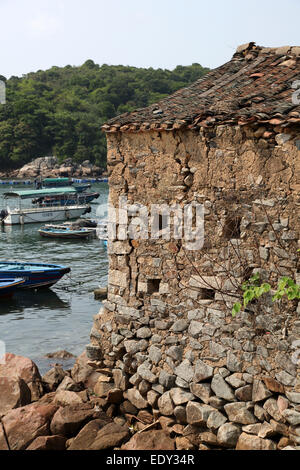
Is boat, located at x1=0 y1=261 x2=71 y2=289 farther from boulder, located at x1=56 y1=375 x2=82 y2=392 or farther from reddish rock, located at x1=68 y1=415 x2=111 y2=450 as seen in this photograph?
reddish rock, located at x1=68 y1=415 x2=111 y2=450

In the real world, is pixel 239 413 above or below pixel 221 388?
below

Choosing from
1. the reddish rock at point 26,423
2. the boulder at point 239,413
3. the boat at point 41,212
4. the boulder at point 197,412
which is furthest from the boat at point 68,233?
the boulder at point 239,413

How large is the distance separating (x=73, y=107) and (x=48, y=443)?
4558 inches

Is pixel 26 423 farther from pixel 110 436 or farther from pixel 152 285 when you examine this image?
pixel 152 285

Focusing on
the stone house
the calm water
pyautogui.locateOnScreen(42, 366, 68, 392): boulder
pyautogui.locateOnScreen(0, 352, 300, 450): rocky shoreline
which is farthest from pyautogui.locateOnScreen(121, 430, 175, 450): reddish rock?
the calm water

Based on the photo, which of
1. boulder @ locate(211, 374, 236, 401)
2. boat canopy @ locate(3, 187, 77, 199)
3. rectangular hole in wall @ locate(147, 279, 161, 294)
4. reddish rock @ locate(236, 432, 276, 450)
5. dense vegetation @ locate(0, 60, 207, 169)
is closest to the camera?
reddish rock @ locate(236, 432, 276, 450)

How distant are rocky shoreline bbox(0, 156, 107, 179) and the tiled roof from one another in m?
95.1

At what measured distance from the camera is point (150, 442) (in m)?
9.16

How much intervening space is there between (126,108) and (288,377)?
367 feet

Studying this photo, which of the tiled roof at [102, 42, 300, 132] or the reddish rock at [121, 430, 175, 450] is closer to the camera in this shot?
the tiled roof at [102, 42, 300, 132]

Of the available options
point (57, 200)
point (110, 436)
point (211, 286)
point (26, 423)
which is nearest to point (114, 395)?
point (110, 436)

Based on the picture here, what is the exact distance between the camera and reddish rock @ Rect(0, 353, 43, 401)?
11.6 metres

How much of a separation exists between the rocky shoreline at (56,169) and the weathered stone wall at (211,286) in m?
95.3

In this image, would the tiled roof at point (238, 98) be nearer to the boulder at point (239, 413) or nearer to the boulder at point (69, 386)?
the boulder at point (239, 413)
